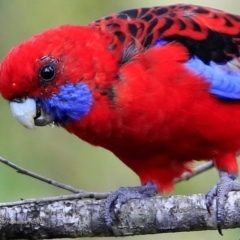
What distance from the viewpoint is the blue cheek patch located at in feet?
13.0

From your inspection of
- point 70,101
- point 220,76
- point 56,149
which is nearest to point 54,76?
point 70,101

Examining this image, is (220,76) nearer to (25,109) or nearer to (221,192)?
(221,192)

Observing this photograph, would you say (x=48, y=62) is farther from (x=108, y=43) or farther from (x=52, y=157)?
(x=52, y=157)

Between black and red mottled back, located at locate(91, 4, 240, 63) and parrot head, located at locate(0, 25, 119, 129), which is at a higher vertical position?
black and red mottled back, located at locate(91, 4, 240, 63)

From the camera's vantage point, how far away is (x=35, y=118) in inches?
158

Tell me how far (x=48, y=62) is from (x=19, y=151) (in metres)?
2.80

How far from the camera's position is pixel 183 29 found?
4.53m

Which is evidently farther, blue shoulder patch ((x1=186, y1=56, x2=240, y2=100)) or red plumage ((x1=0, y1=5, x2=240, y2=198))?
blue shoulder patch ((x1=186, y1=56, x2=240, y2=100))

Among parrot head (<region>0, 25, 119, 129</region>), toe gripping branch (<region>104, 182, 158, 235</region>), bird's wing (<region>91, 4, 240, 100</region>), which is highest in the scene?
bird's wing (<region>91, 4, 240, 100</region>)

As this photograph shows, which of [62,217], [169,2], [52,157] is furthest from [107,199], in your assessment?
[169,2]

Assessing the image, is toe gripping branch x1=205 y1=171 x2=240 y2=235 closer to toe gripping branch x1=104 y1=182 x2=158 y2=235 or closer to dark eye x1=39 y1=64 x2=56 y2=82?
toe gripping branch x1=104 y1=182 x2=158 y2=235

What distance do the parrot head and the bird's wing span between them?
0.32 metres

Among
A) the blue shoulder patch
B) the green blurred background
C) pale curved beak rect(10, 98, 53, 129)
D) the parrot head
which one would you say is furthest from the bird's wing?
the green blurred background

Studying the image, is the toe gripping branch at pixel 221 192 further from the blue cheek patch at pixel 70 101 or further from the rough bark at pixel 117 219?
the blue cheek patch at pixel 70 101
